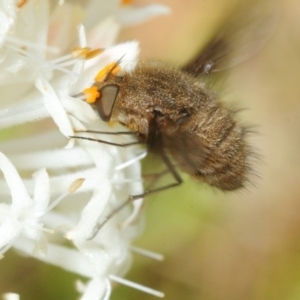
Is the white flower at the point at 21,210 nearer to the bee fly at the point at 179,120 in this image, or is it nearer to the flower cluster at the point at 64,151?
the flower cluster at the point at 64,151

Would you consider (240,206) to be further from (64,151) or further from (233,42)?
(64,151)

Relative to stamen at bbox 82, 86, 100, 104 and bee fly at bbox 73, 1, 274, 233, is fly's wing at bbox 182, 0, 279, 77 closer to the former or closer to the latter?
bee fly at bbox 73, 1, 274, 233

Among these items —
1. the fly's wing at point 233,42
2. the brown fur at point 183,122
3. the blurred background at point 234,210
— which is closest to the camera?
the brown fur at point 183,122

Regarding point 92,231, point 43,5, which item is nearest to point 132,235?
point 92,231

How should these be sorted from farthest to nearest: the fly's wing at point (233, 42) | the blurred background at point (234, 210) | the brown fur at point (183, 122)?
the blurred background at point (234, 210)
the fly's wing at point (233, 42)
the brown fur at point (183, 122)

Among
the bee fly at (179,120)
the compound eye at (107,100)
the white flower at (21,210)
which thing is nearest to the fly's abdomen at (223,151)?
the bee fly at (179,120)

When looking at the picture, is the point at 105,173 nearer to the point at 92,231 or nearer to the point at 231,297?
the point at 92,231

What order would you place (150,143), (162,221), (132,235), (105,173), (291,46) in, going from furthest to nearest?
(291,46) < (162,221) < (132,235) < (105,173) < (150,143)
